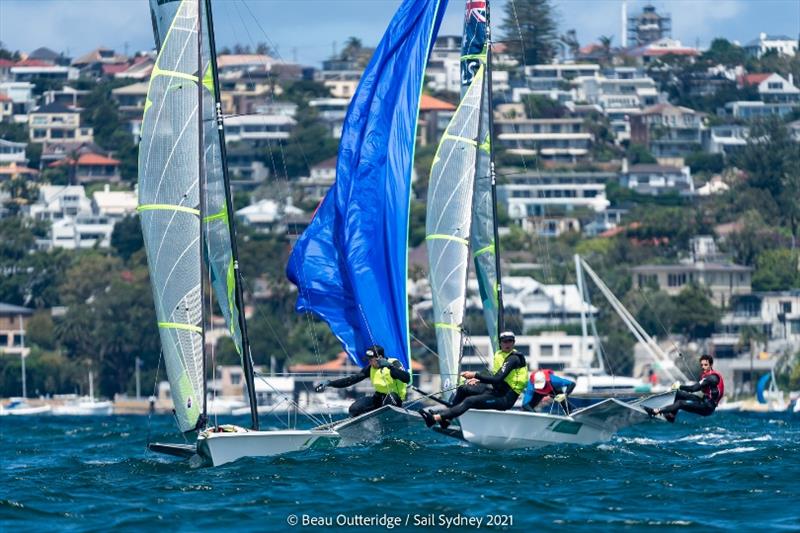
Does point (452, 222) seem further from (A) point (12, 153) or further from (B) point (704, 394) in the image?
(A) point (12, 153)

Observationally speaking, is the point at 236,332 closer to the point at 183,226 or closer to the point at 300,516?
the point at 183,226

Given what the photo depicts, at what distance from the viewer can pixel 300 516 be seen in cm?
2278

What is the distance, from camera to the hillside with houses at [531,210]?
330 feet

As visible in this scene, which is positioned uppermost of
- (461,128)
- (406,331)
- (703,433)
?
(461,128)

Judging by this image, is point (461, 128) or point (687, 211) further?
point (687, 211)

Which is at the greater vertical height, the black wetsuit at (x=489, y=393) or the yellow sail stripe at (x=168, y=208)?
the yellow sail stripe at (x=168, y=208)

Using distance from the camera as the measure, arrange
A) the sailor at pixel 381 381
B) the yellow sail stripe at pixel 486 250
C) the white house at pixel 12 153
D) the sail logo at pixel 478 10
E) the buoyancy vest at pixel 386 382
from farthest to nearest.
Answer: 1. the white house at pixel 12 153
2. the sail logo at pixel 478 10
3. the yellow sail stripe at pixel 486 250
4. the buoyancy vest at pixel 386 382
5. the sailor at pixel 381 381

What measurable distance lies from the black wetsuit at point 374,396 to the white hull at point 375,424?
0.97 feet

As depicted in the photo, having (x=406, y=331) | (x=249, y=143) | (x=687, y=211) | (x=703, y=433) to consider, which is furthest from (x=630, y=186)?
(x=406, y=331)

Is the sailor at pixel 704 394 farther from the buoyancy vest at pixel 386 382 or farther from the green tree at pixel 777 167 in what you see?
the green tree at pixel 777 167

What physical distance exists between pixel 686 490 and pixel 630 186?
12523cm

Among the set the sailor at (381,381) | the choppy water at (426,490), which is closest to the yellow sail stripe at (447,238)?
the choppy water at (426,490)

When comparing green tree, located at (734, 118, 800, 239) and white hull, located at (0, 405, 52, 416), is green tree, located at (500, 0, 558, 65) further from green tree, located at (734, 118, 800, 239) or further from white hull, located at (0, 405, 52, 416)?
white hull, located at (0, 405, 52, 416)

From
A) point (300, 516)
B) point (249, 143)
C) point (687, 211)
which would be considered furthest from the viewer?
point (249, 143)
